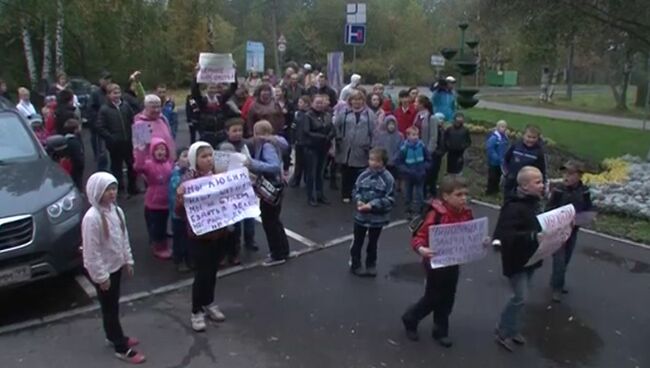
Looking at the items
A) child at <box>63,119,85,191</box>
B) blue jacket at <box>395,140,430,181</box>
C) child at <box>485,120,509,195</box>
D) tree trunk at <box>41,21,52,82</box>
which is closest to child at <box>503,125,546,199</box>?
blue jacket at <box>395,140,430,181</box>

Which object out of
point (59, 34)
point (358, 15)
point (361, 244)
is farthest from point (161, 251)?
point (59, 34)

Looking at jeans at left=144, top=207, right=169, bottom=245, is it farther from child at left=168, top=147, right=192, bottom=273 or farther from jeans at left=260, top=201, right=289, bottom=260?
jeans at left=260, top=201, right=289, bottom=260

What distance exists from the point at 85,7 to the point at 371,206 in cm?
1765

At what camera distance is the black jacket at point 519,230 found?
5.13 metres

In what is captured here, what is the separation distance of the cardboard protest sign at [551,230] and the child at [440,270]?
2.01 feet

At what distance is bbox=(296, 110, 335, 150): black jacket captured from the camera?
9719 millimetres

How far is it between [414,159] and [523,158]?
5.06 feet

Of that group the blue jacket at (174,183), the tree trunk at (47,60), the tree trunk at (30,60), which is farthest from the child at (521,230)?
the tree trunk at (30,60)

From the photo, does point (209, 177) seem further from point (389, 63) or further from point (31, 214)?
point (389, 63)

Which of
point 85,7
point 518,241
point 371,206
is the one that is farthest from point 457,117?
point 85,7

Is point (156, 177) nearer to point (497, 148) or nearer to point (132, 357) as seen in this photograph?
point (132, 357)

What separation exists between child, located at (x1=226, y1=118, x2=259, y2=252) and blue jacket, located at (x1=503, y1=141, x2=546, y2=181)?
3.65 m

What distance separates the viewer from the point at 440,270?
5.30m

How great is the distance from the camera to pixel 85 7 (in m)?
20.8
